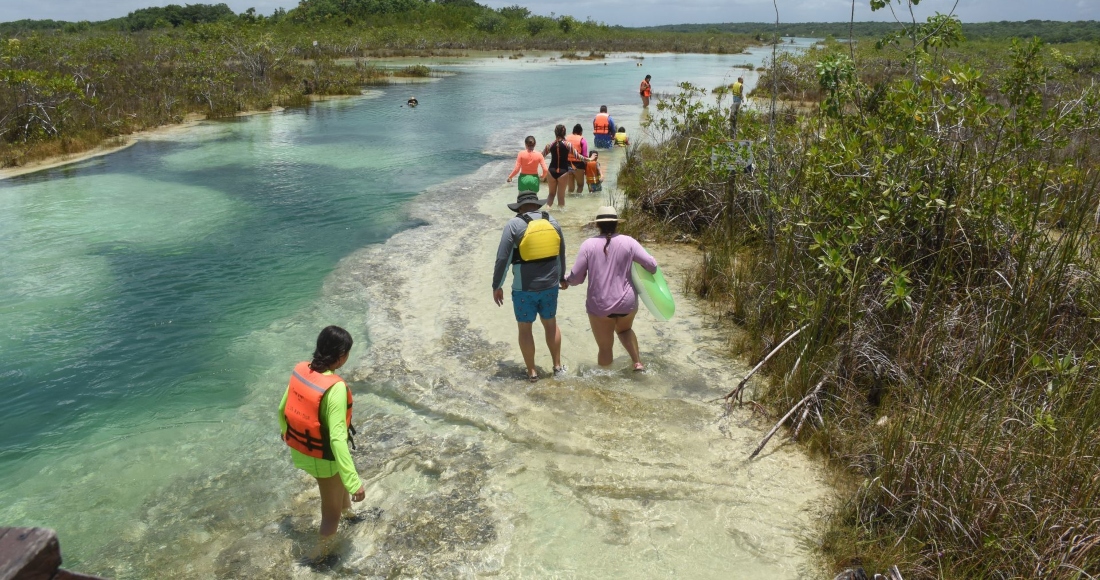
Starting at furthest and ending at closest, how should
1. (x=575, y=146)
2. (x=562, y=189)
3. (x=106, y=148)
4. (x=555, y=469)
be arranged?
(x=106, y=148) < (x=575, y=146) < (x=562, y=189) < (x=555, y=469)

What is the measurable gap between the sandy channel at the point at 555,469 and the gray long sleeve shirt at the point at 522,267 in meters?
1.04

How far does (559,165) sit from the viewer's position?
468 inches

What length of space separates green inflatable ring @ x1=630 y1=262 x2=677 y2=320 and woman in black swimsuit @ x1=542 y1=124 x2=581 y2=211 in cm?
591

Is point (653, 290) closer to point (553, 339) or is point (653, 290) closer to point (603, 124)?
point (553, 339)

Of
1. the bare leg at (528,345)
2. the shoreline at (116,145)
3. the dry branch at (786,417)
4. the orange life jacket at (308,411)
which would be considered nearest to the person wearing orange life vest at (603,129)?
the bare leg at (528,345)

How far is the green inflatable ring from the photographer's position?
5.98 meters

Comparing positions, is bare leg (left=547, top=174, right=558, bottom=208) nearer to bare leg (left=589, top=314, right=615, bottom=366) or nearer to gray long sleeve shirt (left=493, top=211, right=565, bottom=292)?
bare leg (left=589, top=314, right=615, bottom=366)

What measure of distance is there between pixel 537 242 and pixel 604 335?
3.79 feet

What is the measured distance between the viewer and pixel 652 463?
16.2 ft

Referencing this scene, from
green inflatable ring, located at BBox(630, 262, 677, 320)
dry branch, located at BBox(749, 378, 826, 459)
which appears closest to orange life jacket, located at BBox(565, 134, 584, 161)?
green inflatable ring, located at BBox(630, 262, 677, 320)

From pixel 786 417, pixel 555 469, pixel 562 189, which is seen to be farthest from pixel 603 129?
pixel 555 469

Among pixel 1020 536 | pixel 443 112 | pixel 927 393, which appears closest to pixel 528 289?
pixel 927 393

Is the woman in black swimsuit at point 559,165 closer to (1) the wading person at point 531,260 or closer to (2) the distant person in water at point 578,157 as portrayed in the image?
(2) the distant person in water at point 578,157

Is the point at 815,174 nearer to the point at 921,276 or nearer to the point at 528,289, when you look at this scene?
the point at 921,276
